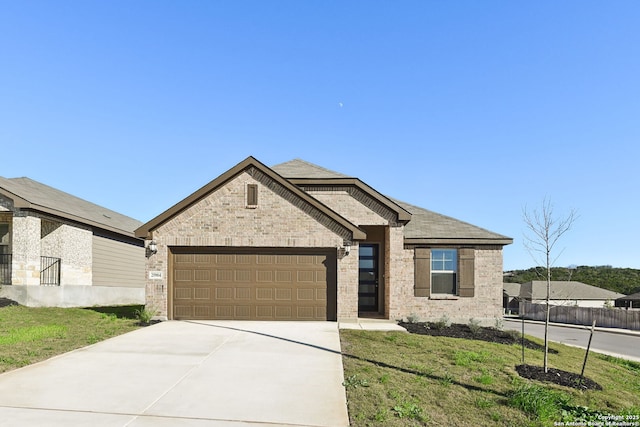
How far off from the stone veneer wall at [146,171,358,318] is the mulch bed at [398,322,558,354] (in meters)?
2.40

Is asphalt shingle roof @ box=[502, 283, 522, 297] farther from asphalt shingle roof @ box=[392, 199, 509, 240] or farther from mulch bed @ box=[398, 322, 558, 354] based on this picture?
mulch bed @ box=[398, 322, 558, 354]

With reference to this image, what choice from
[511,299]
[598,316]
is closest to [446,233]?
[598,316]

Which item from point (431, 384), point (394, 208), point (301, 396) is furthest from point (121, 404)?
point (394, 208)

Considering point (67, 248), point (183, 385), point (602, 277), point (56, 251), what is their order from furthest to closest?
point (602, 277)
point (67, 248)
point (56, 251)
point (183, 385)

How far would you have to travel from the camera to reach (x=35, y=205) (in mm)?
16719

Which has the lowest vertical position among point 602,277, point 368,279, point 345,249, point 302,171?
point 602,277

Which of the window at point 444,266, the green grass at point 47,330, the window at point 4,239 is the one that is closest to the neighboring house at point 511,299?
the window at point 444,266

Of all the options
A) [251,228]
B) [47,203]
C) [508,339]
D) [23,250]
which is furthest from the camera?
[47,203]

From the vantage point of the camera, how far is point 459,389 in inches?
275

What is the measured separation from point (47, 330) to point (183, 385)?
7126mm

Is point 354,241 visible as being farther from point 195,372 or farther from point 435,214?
point 195,372

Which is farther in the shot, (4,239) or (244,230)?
(4,239)

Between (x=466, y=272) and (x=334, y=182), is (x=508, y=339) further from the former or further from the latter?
(x=334, y=182)

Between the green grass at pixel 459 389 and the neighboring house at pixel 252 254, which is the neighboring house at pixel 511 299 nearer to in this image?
the neighboring house at pixel 252 254
